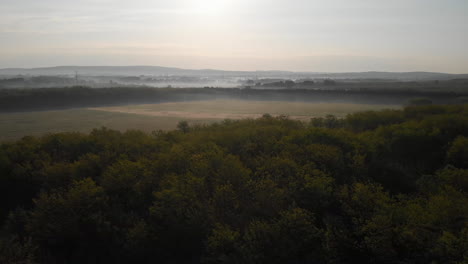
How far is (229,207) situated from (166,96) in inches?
2714

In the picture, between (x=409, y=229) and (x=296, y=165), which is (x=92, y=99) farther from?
(x=409, y=229)

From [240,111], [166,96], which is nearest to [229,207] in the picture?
[240,111]

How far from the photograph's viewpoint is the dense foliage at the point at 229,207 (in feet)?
24.4

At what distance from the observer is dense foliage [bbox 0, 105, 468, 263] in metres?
7.43

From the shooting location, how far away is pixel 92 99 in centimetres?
6259

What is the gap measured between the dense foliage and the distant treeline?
4524 cm

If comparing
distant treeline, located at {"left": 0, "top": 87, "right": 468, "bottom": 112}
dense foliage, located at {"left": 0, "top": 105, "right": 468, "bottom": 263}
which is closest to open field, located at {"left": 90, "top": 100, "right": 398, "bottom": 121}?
distant treeline, located at {"left": 0, "top": 87, "right": 468, "bottom": 112}

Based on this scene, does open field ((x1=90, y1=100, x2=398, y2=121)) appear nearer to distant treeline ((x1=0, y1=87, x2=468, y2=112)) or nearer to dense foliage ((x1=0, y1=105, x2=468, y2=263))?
distant treeline ((x1=0, y1=87, x2=468, y2=112))

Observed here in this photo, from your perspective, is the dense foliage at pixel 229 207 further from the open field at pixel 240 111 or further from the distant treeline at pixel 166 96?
the distant treeline at pixel 166 96

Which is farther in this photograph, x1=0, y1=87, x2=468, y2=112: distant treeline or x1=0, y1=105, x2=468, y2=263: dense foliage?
x1=0, y1=87, x2=468, y2=112: distant treeline

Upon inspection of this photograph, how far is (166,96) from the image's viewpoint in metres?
75.8

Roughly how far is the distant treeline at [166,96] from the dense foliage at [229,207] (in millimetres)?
45236

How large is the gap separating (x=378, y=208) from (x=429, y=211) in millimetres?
1112

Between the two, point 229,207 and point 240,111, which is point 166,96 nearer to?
point 240,111
